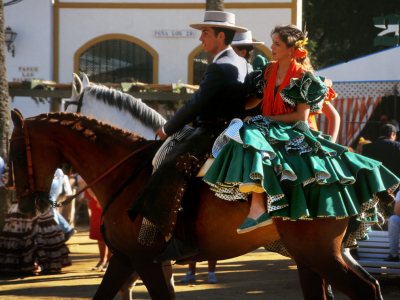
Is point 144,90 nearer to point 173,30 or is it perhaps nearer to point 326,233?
point 173,30

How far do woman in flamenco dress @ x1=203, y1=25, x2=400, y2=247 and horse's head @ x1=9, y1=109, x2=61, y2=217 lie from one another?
1528mm

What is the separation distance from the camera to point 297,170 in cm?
324

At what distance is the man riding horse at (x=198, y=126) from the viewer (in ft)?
11.8

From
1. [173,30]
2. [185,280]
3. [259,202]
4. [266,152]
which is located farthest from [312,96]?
[173,30]

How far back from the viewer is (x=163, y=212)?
11.7 ft

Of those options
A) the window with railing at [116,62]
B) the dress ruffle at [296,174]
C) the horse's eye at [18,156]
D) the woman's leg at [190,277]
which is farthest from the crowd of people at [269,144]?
the window with railing at [116,62]

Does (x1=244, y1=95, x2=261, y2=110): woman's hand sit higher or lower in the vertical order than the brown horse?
higher

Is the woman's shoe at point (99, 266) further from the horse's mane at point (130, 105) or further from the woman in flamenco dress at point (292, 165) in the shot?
the woman in flamenco dress at point (292, 165)

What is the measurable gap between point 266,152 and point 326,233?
0.69 m

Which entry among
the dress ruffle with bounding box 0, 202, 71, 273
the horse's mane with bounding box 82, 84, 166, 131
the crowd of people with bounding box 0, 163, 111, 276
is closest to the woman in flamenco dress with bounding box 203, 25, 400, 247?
the horse's mane with bounding box 82, 84, 166, 131

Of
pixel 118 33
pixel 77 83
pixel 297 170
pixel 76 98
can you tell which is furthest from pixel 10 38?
pixel 297 170

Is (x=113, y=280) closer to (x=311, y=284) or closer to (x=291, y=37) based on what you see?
(x=311, y=284)

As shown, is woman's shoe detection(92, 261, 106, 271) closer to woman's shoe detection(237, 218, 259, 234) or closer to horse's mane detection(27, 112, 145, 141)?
horse's mane detection(27, 112, 145, 141)

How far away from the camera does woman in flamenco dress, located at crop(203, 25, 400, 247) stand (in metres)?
3.19
